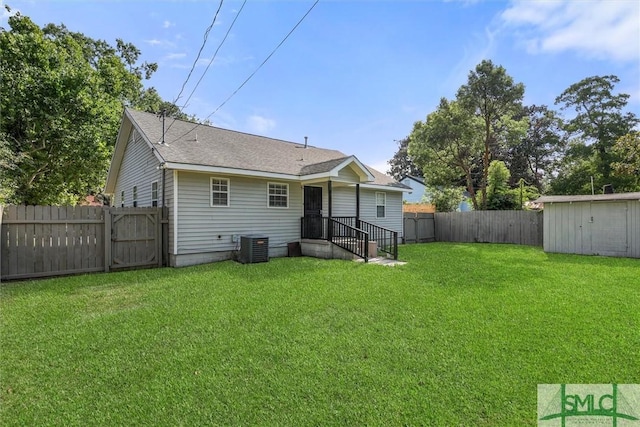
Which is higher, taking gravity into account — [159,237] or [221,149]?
[221,149]

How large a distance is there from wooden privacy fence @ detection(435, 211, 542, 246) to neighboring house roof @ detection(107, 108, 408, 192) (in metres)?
5.09

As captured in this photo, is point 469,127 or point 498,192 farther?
point 469,127

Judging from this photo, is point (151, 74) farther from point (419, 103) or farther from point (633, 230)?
point (633, 230)

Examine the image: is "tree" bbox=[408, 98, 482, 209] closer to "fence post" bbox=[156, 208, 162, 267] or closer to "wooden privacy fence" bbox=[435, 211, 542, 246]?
"wooden privacy fence" bbox=[435, 211, 542, 246]

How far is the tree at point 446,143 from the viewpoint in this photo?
1786 cm

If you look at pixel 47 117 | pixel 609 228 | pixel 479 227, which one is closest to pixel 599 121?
pixel 479 227

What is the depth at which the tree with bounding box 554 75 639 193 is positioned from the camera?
714 inches

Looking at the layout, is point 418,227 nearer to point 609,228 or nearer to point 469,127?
point 469,127

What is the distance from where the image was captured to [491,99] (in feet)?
56.8

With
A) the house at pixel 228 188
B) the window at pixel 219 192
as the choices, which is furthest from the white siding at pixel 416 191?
the window at pixel 219 192

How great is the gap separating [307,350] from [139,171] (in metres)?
10.5

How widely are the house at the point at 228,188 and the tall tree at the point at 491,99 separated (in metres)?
8.91

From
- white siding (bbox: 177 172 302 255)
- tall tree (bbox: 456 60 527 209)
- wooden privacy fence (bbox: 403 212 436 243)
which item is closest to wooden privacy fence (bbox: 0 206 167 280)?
white siding (bbox: 177 172 302 255)

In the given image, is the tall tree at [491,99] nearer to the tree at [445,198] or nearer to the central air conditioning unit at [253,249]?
the tree at [445,198]
